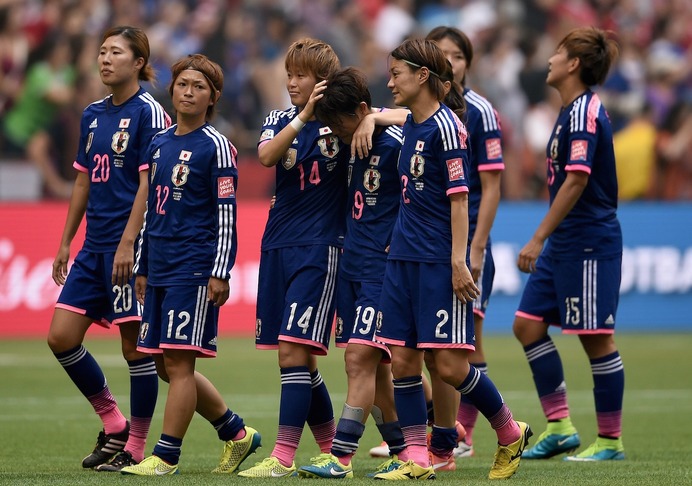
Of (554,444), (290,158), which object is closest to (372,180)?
(290,158)

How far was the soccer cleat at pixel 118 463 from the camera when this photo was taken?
6984mm

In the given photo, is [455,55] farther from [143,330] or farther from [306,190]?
[143,330]

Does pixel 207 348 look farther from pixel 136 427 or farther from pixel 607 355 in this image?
pixel 607 355

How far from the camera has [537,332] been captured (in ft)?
26.6

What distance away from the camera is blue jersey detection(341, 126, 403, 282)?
6688 millimetres

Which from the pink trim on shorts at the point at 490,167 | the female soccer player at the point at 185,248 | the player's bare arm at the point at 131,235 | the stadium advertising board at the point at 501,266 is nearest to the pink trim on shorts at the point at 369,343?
the female soccer player at the point at 185,248

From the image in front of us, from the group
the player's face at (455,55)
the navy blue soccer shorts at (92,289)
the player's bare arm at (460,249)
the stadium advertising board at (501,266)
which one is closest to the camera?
the player's bare arm at (460,249)

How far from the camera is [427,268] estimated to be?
21.0 ft

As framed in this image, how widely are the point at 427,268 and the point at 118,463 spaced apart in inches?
83.8

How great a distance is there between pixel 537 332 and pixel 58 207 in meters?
9.46

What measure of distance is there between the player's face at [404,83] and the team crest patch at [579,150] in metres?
1.54

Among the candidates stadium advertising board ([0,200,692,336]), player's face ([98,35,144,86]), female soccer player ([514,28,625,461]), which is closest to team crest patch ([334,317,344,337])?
female soccer player ([514,28,625,461])

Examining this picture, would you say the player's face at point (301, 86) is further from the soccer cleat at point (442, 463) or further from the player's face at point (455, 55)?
the soccer cleat at point (442, 463)

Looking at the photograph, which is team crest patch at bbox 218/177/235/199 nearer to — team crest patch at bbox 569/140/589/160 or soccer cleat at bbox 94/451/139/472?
soccer cleat at bbox 94/451/139/472
